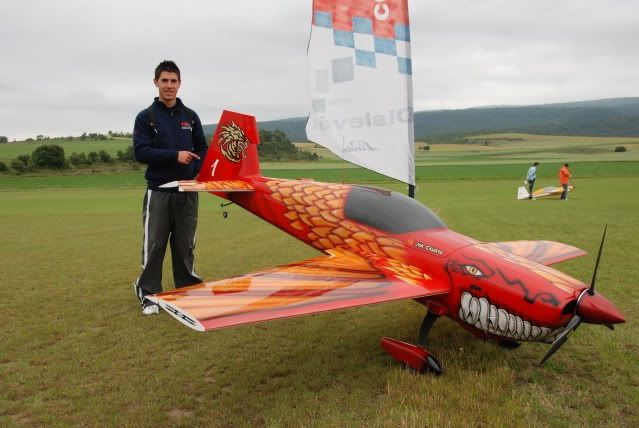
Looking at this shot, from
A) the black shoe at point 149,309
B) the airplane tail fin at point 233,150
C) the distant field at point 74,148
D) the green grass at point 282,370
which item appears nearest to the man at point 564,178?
the green grass at point 282,370

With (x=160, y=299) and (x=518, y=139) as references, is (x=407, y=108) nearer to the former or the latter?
(x=160, y=299)

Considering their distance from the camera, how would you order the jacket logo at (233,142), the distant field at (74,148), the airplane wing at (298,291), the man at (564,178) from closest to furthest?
1. the airplane wing at (298,291)
2. the jacket logo at (233,142)
3. the man at (564,178)
4. the distant field at (74,148)

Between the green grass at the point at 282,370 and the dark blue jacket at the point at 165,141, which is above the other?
the dark blue jacket at the point at 165,141

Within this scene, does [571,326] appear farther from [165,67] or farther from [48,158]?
[48,158]

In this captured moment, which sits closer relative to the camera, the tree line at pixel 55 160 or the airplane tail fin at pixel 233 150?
the airplane tail fin at pixel 233 150

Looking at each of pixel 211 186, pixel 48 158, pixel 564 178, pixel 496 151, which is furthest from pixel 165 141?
pixel 496 151

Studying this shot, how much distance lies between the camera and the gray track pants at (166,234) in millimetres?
5859

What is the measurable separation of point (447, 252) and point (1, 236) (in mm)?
12812

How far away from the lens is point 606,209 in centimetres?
1586

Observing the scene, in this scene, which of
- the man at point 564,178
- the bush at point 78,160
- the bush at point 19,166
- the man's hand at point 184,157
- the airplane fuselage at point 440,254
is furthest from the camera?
the bush at point 78,160

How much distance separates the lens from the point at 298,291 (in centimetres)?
388

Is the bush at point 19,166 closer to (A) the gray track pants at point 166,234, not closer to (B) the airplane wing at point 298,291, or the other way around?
(A) the gray track pants at point 166,234

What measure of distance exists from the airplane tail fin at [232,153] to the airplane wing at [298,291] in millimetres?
2391

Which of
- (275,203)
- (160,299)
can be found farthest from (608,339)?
(160,299)
